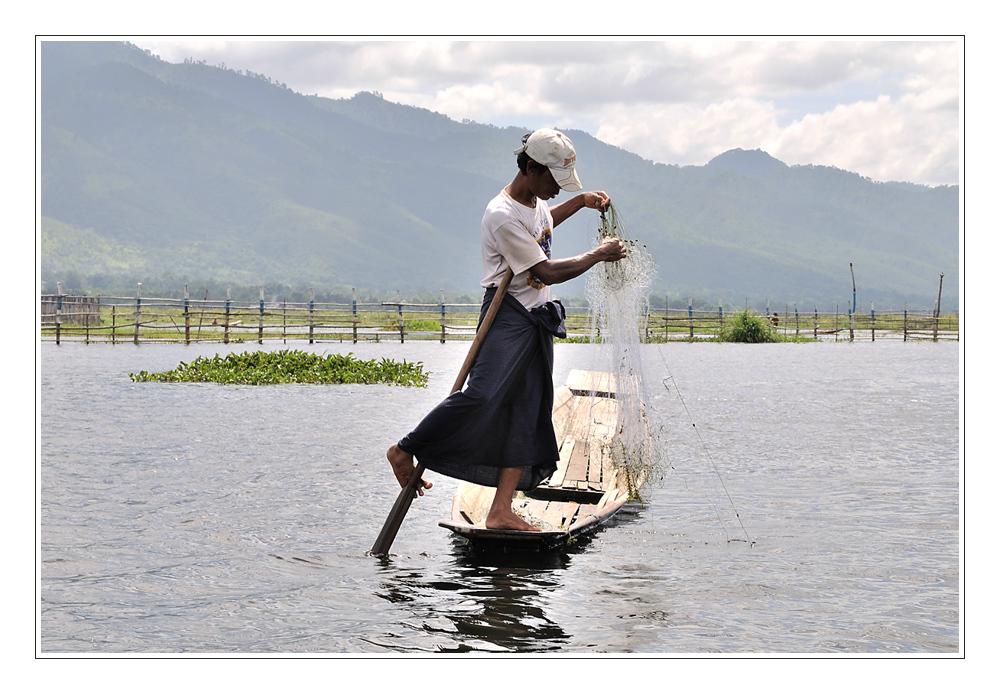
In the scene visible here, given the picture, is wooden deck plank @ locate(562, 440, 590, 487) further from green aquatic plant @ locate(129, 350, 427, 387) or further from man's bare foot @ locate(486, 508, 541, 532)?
green aquatic plant @ locate(129, 350, 427, 387)

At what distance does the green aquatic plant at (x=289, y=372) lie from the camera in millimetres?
12703

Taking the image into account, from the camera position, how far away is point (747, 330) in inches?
1095

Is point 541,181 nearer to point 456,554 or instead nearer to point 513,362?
point 513,362

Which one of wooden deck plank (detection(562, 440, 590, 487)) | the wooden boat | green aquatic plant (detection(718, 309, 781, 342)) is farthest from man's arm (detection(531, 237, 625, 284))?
green aquatic plant (detection(718, 309, 781, 342))

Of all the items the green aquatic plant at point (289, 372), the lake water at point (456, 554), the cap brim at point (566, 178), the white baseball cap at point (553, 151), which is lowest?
the lake water at point (456, 554)

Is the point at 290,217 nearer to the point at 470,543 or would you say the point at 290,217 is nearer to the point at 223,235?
the point at 223,235

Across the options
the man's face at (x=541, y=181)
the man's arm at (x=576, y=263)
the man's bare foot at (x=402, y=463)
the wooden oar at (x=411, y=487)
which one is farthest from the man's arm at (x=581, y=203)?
the man's bare foot at (x=402, y=463)

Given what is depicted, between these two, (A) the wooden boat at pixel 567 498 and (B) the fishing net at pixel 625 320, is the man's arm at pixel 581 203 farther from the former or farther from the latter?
(A) the wooden boat at pixel 567 498

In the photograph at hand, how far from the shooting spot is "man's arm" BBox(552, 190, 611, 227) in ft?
13.1

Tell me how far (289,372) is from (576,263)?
9989mm

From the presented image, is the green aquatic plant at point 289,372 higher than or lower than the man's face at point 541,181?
lower

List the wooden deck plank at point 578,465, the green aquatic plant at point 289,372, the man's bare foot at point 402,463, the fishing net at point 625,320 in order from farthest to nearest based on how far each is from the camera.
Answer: the green aquatic plant at point 289,372 < the wooden deck plank at point 578,465 < the fishing net at point 625,320 < the man's bare foot at point 402,463

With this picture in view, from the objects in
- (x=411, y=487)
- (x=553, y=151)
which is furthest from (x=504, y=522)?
(x=553, y=151)

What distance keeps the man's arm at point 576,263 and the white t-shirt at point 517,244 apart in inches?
1.5
